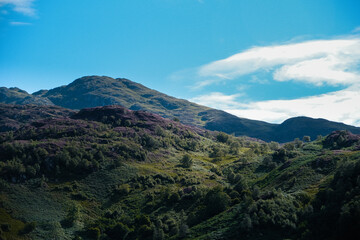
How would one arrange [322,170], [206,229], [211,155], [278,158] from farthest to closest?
[211,155], [278,158], [322,170], [206,229]

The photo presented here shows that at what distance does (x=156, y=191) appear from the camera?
288 feet

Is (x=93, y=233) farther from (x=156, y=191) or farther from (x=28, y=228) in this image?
(x=156, y=191)

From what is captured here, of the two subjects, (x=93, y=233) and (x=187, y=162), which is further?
(x=187, y=162)

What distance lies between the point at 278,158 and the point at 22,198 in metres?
113

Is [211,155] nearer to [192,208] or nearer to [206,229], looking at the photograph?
[192,208]

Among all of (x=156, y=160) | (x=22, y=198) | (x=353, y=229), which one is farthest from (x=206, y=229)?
(x=156, y=160)

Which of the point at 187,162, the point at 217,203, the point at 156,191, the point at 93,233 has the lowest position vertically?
the point at 93,233

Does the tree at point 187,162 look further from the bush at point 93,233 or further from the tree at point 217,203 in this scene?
the bush at point 93,233

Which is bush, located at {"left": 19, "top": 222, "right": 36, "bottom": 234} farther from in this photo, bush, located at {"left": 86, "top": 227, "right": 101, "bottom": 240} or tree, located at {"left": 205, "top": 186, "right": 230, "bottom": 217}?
tree, located at {"left": 205, "top": 186, "right": 230, "bottom": 217}

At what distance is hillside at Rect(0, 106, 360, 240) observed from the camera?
1832 inches

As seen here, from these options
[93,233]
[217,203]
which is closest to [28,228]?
[93,233]

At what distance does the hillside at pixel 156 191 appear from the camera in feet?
153

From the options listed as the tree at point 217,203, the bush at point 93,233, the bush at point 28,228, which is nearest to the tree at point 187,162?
the tree at point 217,203

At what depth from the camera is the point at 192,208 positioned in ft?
236
